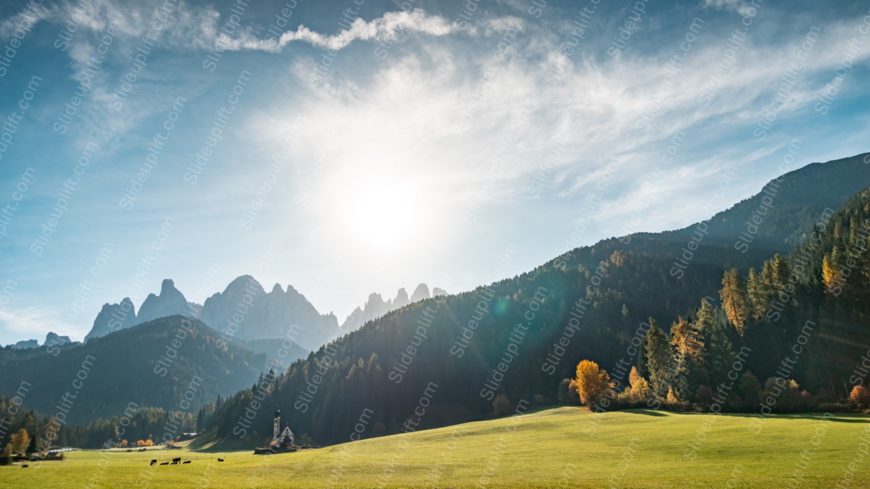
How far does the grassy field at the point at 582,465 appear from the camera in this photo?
33812mm

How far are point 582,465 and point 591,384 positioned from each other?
72.0m

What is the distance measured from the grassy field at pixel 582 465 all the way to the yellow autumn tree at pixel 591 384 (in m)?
46.5

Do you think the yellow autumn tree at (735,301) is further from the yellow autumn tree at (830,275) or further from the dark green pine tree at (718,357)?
the yellow autumn tree at (830,275)

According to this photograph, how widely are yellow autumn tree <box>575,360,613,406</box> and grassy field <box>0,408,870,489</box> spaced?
1833 inches

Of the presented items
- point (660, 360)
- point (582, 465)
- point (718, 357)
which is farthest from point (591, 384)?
point (582, 465)

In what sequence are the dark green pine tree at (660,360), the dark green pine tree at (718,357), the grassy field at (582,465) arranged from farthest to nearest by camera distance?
the dark green pine tree at (660,360), the dark green pine tree at (718,357), the grassy field at (582,465)

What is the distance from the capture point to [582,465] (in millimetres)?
41406

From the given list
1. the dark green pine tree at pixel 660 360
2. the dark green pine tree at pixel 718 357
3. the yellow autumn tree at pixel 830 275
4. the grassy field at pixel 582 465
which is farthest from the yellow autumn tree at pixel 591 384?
the yellow autumn tree at pixel 830 275

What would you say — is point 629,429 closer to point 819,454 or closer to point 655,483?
point 819,454

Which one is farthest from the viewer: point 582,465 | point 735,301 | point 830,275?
point 735,301

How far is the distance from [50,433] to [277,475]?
577 feet

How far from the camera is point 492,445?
5769 cm

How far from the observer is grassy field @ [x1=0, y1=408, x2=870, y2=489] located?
33.8m

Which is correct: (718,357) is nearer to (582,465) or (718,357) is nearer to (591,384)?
(591,384)
